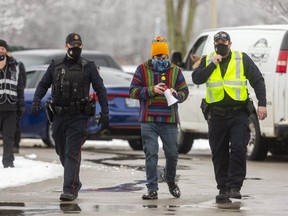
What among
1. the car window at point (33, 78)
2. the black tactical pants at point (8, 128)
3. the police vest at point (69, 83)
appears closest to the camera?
the police vest at point (69, 83)

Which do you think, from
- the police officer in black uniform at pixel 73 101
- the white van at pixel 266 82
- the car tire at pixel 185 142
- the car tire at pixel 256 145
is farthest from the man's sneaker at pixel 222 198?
the car tire at pixel 185 142

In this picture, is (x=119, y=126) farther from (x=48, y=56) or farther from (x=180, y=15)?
(x=180, y=15)

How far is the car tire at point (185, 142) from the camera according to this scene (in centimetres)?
1992

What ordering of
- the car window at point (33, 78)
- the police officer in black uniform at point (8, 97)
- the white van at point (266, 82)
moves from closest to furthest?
the police officer in black uniform at point (8, 97) < the white van at point (266, 82) < the car window at point (33, 78)

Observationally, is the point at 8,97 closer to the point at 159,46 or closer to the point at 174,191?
the point at 159,46

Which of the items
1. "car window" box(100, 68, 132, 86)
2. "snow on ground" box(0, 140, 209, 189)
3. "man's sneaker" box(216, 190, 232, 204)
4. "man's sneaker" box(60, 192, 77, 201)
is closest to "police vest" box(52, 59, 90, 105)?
"man's sneaker" box(60, 192, 77, 201)

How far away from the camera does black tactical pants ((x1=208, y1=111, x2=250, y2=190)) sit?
475 inches

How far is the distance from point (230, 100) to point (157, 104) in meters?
0.76

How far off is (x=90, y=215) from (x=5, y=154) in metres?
5.00

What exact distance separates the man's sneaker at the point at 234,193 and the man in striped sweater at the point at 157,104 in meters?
0.61

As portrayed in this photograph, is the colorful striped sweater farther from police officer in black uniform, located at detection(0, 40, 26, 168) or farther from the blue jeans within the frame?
police officer in black uniform, located at detection(0, 40, 26, 168)

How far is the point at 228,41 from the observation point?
1204cm

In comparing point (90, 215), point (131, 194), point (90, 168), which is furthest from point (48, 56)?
point (90, 215)

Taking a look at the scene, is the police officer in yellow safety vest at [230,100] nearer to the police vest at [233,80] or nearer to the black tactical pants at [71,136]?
the police vest at [233,80]
